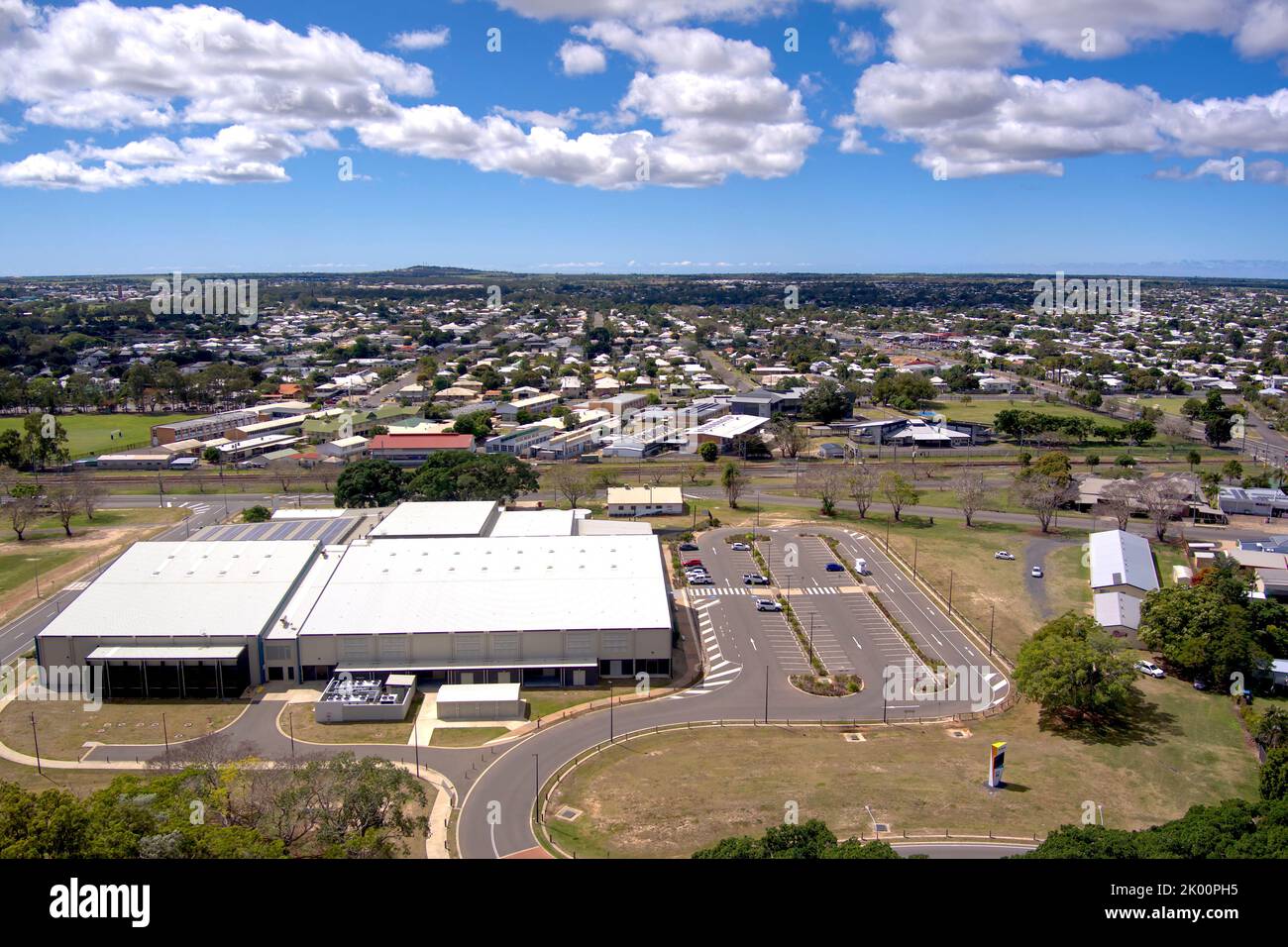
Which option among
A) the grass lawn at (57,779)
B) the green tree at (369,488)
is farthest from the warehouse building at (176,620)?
the green tree at (369,488)

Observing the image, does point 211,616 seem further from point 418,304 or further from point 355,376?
point 418,304

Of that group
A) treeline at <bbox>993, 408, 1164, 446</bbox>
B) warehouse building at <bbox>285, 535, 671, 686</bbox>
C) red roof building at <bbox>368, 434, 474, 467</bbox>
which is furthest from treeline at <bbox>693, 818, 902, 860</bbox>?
treeline at <bbox>993, 408, 1164, 446</bbox>

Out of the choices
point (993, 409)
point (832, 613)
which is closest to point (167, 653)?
point (832, 613)

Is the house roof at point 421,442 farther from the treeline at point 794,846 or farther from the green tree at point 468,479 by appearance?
the treeline at point 794,846

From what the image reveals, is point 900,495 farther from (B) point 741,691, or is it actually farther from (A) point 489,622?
(A) point 489,622


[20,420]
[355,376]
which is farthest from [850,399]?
[20,420]

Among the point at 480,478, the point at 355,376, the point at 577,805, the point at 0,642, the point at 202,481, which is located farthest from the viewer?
the point at 355,376
